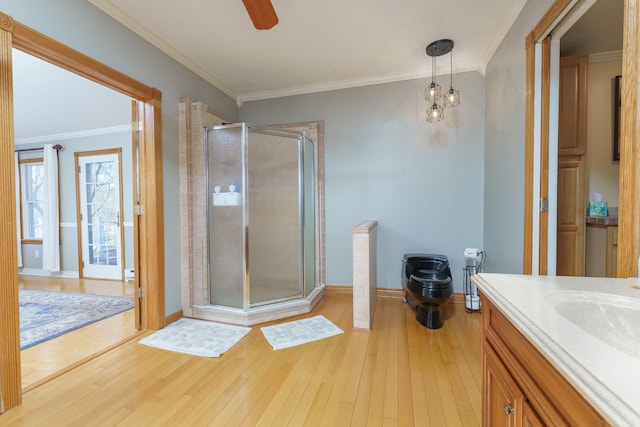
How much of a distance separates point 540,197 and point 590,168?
1.05 m

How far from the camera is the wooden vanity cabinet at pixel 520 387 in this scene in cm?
51

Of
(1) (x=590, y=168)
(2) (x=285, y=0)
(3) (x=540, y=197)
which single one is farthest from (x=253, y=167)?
(1) (x=590, y=168)

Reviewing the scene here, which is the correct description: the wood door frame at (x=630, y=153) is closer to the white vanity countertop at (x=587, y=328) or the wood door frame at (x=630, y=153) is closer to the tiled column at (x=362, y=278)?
the white vanity countertop at (x=587, y=328)

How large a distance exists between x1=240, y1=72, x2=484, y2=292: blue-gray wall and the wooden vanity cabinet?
2041 mm

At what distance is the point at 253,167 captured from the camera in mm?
2580

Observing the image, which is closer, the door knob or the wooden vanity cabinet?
the wooden vanity cabinet

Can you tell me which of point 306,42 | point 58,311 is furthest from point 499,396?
point 58,311

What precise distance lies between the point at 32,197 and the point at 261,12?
5493 mm

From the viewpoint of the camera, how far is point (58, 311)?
9.14 ft

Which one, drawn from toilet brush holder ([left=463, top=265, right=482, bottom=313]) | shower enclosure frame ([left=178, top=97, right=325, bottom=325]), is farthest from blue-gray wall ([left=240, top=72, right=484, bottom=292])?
shower enclosure frame ([left=178, top=97, right=325, bottom=325])

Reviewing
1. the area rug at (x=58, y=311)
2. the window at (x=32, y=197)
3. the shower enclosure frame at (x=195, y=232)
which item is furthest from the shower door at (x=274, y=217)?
the window at (x=32, y=197)

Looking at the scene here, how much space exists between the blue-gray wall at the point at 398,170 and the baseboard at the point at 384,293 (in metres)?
0.07

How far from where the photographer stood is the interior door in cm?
411

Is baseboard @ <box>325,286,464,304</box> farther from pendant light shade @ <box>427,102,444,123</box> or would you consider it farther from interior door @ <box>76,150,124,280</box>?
interior door @ <box>76,150,124,280</box>
